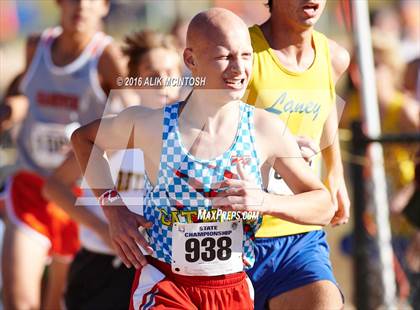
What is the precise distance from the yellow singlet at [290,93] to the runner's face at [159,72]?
1047 mm

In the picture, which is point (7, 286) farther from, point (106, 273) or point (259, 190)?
point (259, 190)

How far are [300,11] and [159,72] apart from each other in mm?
1429

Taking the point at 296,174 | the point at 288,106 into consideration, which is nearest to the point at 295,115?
the point at 288,106

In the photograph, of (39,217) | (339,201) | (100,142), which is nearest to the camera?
(100,142)

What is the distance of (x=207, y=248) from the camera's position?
159 inches

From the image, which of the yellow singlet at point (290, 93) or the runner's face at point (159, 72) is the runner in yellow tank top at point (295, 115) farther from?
the runner's face at point (159, 72)

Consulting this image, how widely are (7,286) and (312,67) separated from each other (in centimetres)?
275

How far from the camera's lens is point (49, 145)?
6977mm

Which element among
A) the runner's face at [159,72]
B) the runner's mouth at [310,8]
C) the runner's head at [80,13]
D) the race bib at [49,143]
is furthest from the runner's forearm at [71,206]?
the runner's head at [80,13]

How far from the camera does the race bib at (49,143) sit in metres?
6.93

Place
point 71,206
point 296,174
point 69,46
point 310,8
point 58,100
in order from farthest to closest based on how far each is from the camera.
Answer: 1. point 69,46
2. point 58,100
3. point 71,206
4. point 310,8
5. point 296,174

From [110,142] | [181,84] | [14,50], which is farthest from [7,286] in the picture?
[14,50]

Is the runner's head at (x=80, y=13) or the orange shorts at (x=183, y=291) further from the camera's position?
the runner's head at (x=80, y=13)

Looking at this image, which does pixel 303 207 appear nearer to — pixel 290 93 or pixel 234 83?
pixel 234 83
